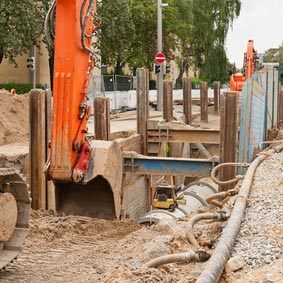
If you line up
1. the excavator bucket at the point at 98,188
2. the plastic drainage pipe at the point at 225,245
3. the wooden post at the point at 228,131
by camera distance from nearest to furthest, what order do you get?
the plastic drainage pipe at the point at 225,245 → the excavator bucket at the point at 98,188 → the wooden post at the point at 228,131

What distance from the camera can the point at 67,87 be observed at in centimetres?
962

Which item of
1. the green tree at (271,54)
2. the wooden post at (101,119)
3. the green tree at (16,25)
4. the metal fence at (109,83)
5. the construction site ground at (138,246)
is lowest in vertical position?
the construction site ground at (138,246)

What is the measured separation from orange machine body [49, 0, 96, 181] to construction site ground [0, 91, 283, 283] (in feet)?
2.89

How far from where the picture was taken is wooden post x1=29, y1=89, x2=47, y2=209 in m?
11.4

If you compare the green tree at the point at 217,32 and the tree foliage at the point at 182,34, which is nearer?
the tree foliage at the point at 182,34

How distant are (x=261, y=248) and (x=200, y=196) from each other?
9.43m

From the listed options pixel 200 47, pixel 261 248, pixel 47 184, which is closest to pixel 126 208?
pixel 47 184

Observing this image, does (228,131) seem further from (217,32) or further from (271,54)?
(271,54)

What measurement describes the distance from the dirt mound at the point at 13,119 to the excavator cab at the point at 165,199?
5.22m

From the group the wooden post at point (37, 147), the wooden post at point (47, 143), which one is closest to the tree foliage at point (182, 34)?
the wooden post at point (47, 143)

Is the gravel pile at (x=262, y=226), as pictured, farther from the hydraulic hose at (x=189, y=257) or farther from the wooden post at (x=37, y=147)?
the wooden post at (x=37, y=147)

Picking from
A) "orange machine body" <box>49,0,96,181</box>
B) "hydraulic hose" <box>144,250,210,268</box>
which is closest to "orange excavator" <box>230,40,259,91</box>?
"orange machine body" <box>49,0,96,181</box>

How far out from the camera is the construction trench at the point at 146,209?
17.8 feet

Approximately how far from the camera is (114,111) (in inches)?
1219
